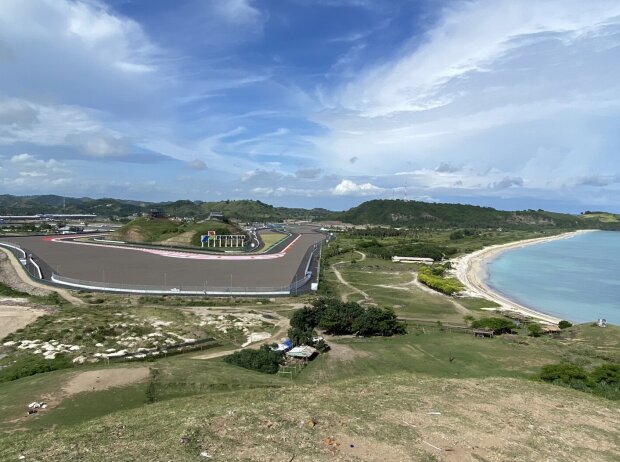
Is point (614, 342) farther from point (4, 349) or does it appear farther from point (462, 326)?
point (4, 349)

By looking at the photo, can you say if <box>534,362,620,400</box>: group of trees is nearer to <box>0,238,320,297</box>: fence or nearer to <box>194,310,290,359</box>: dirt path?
<box>194,310,290,359</box>: dirt path

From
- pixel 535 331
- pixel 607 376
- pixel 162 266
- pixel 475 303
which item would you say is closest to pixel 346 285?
pixel 475 303

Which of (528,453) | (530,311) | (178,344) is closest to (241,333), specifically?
(178,344)

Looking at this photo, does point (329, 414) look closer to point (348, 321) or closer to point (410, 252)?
point (348, 321)

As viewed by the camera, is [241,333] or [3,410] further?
[241,333]

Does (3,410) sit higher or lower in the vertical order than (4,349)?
higher

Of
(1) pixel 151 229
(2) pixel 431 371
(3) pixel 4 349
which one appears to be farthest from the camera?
(1) pixel 151 229

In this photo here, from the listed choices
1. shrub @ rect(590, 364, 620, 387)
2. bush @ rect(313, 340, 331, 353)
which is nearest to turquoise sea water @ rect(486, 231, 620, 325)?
shrub @ rect(590, 364, 620, 387)

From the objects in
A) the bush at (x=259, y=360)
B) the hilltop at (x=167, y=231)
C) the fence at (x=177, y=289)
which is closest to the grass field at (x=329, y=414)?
the bush at (x=259, y=360)
